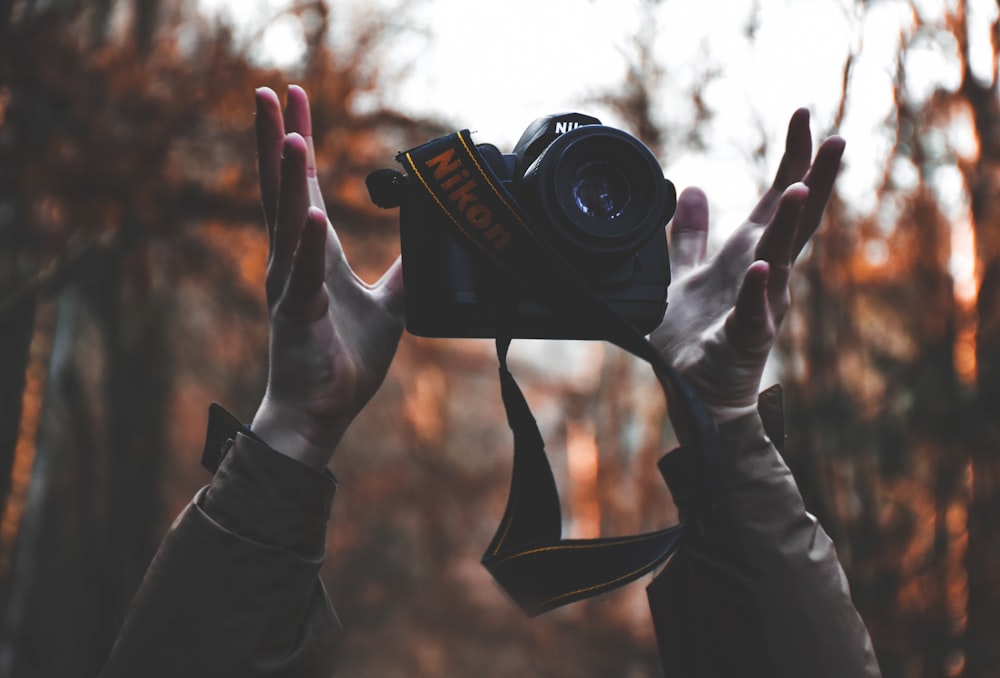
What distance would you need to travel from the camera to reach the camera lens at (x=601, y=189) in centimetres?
137

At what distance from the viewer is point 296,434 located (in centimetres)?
121

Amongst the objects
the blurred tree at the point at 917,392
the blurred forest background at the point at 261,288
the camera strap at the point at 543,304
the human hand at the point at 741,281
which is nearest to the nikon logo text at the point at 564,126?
the camera strap at the point at 543,304

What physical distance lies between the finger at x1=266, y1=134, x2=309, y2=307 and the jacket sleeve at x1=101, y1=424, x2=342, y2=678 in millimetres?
237

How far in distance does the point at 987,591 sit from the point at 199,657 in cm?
531

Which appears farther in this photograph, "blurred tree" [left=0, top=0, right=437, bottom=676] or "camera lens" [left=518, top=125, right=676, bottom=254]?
"blurred tree" [left=0, top=0, right=437, bottom=676]

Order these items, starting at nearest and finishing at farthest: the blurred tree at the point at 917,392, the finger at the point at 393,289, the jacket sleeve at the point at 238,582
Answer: the jacket sleeve at the point at 238,582 → the finger at the point at 393,289 → the blurred tree at the point at 917,392

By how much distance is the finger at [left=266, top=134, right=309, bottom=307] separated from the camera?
116 centimetres

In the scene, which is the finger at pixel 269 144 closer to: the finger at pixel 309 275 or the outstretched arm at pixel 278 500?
the outstretched arm at pixel 278 500

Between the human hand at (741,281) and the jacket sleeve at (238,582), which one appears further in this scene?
the human hand at (741,281)

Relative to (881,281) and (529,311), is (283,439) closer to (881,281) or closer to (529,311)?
(529,311)

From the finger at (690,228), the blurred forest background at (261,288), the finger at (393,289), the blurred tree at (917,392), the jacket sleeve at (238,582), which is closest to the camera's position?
the jacket sleeve at (238,582)

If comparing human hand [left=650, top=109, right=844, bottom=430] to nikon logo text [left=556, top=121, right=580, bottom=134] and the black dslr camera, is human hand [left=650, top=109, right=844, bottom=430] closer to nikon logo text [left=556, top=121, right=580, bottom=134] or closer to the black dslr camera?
the black dslr camera

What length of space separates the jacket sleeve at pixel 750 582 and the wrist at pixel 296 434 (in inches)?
19.8

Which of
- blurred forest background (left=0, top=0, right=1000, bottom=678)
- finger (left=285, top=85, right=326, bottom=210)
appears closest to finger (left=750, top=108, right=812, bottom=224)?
finger (left=285, top=85, right=326, bottom=210)
